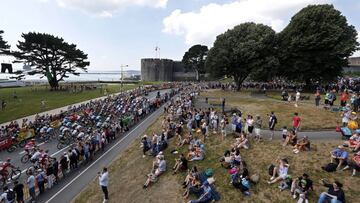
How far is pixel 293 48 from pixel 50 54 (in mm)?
55075

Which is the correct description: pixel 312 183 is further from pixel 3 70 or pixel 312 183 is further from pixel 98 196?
pixel 3 70

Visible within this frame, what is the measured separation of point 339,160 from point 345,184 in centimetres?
172

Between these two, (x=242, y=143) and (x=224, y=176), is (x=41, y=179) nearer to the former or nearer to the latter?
(x=224, y=176)

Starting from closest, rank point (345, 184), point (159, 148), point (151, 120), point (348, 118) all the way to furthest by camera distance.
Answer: point (345, 184) < point (348, 118) < point (159, 148) < point (151, 120)

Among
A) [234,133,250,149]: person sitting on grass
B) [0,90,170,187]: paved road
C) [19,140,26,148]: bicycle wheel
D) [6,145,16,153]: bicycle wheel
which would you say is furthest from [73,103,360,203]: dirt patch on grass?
[19,140,26,148]: bicycle wheel

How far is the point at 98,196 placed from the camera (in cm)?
1630

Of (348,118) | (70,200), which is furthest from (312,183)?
(70,200)

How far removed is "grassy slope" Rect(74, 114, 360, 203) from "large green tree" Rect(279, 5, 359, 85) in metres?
30.1

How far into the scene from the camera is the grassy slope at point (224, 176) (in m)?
13.2

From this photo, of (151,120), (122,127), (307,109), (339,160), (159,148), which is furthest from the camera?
(151,120)

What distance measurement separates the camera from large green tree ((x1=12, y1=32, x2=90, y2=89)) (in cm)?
6419

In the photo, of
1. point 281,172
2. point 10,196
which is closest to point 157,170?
point 281,172

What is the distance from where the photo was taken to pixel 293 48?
150 feet

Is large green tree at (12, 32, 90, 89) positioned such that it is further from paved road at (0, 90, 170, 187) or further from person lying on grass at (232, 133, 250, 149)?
person lying on grass at (232, 133, 250, 149)
